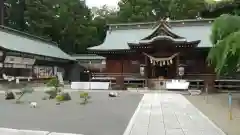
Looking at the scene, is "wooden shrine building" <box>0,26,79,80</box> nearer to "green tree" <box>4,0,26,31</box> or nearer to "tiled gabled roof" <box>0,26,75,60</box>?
"tiled gabled roof" <box>0,26,75,60</box>

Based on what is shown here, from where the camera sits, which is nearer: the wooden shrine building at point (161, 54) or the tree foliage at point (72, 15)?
the wooden shrine building at point (161, 54)

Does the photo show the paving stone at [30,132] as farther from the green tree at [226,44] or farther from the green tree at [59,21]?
the green tree at [59,21]

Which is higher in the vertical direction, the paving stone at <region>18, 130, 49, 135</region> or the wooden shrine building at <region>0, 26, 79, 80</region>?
the wooden shrine building at <region>0, 26, 79, 80</region>

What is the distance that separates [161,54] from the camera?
20109 millimetres

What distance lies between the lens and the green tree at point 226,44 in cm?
861

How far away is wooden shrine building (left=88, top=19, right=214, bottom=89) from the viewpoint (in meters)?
19.4

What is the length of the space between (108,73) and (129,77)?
2.70 metres

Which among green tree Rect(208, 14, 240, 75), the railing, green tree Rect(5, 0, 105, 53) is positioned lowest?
the railing

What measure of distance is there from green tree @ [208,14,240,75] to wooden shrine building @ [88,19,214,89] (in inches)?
318

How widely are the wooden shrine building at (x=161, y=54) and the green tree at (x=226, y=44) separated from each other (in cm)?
807

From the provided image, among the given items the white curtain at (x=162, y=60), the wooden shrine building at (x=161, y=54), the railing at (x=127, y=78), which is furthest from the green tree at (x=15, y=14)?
the white curtain at (x=162, y=60)

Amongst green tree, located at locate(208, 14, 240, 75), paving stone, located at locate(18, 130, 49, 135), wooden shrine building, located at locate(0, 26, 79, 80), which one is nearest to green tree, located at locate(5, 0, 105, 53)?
wooden shrine building, located at locate(0, 26, 79, 80)

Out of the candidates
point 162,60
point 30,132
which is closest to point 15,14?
point 162,60

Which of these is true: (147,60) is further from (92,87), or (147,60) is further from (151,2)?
(151,2)
